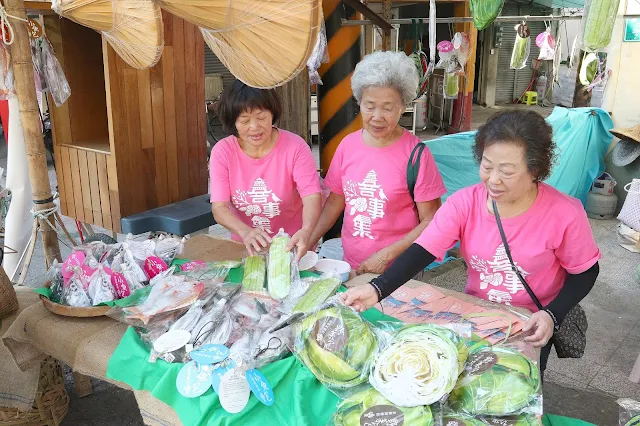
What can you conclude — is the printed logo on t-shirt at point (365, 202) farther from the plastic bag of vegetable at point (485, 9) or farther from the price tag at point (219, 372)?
the price tag at point (219, 372)

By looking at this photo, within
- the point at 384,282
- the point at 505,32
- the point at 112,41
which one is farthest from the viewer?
the point at 505,32

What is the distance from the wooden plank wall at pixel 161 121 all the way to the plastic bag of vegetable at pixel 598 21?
2345 mm

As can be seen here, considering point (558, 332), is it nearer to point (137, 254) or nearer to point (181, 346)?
point (181, 346)

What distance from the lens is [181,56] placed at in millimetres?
3455

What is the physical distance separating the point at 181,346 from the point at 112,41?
143 centimetres

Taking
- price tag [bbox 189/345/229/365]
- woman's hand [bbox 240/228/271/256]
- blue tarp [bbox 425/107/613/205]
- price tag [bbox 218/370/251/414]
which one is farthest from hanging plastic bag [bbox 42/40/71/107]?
blue tarp [bbox 425/107/613/205]

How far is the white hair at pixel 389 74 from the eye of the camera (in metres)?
2.30

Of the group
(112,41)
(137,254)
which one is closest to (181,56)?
(112,41)

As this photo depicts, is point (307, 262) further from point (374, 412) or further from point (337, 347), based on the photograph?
point (374, 412)

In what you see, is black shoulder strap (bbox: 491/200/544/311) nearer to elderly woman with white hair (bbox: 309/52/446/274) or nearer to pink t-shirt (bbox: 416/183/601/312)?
pink t-shirt (bbox: 416/183/601/312)

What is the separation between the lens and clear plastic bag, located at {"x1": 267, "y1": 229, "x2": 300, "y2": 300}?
1.86 meters

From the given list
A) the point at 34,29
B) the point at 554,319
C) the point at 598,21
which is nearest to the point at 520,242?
the point at 554,319

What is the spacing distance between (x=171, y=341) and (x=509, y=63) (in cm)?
1642

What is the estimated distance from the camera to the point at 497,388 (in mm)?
1217
